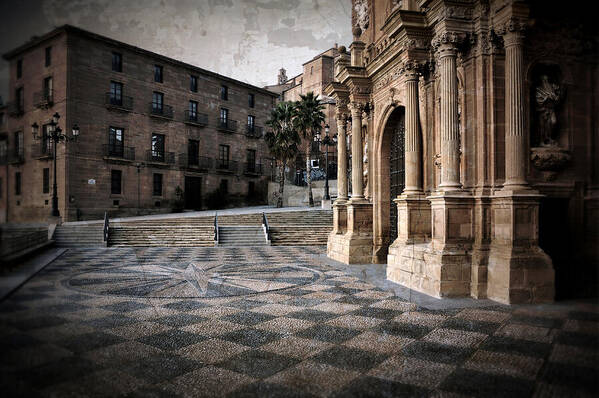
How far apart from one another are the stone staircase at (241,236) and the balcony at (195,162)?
16878mm

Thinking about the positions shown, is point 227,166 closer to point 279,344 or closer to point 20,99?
point 279,344

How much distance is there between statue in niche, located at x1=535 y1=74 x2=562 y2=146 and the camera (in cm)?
804

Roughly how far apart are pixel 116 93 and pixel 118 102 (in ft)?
2.57

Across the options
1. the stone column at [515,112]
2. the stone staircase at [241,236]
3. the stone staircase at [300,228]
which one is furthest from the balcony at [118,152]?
the stone column at [515,112]

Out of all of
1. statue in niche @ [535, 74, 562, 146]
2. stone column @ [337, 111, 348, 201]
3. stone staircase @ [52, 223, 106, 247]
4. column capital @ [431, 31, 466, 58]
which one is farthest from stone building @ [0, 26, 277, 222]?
statue in niche @ [535, 74, 562, 146]

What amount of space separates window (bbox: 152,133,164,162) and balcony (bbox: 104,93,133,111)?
3.42 meters

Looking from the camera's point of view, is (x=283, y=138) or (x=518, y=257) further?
(x=283, y=138)

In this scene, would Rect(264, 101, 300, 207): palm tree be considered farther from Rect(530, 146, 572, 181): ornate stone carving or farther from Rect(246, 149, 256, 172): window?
Rect(530, 146, 572, 181): ornate stone carving

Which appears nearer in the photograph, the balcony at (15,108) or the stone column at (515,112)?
the balcony at (15,108)

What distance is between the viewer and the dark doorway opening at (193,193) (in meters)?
37.4

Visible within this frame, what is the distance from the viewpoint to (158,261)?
12781 mm

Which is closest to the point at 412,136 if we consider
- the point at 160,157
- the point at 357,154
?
the point at 357,154

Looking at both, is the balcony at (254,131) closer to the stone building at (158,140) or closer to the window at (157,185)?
the stone building at (158,140)

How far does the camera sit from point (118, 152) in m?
31.1
